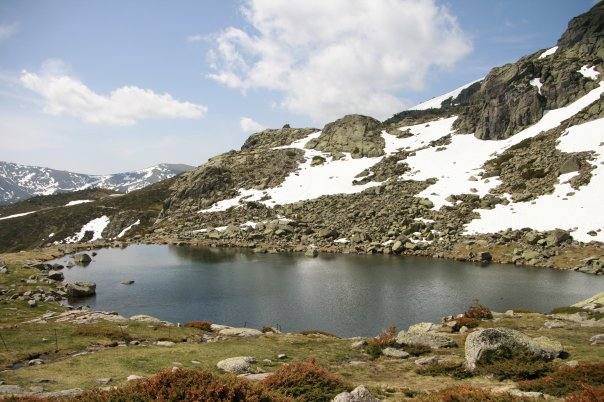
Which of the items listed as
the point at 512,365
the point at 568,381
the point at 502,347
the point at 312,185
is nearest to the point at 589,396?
the point at 568,381

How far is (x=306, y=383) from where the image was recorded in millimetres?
16859

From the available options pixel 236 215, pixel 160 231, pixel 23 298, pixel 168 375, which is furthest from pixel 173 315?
pixel 160 231

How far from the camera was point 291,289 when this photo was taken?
196 ft

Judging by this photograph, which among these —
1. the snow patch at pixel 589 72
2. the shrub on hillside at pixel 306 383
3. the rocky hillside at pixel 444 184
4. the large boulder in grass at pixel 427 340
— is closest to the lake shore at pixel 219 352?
the large boulder in grass at pixel 427 340

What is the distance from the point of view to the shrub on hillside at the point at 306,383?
16.1 metres

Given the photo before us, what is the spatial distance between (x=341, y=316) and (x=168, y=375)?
1320 inches

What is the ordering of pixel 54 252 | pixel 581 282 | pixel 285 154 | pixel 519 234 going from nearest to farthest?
1. pixel 581 282
2. pixel 519 234
3. pixel 54 252
4. pixel 285 154

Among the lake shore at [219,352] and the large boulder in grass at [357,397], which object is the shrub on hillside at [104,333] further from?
the large boulder in grass at [357,397]

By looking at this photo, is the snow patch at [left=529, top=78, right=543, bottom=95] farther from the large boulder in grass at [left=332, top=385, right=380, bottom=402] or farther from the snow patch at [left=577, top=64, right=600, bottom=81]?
the large boulder in grass at [left=332, top=385, right=380, bottom=402]

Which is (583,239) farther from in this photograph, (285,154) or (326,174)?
(285,154)

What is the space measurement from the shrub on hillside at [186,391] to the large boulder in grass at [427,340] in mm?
13714

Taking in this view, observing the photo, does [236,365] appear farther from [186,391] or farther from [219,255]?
[219,255]

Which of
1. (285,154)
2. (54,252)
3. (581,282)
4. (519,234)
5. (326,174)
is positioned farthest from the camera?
(285,154)

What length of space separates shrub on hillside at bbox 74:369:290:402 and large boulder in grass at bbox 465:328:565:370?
10.6 meters
